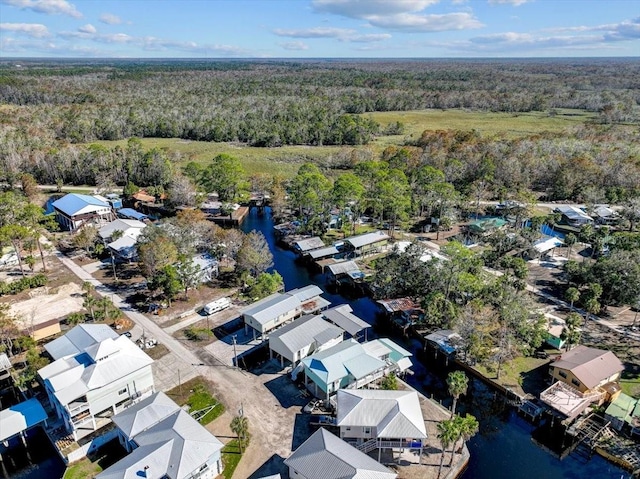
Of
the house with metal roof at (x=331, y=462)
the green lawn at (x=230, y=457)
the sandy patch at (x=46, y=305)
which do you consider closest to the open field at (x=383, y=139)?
the sandy patch at (x=46, y=305)

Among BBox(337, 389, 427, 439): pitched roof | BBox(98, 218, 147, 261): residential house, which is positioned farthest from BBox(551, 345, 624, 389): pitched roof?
BBox(98, 218, 147, 261): residential house

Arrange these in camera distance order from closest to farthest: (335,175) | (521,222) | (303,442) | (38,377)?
(303,442)
(38,377)
(521,222)
(335,175)

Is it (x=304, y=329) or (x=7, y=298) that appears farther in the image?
(x=7, y=298)

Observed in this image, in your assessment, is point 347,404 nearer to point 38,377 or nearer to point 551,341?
point 551,341

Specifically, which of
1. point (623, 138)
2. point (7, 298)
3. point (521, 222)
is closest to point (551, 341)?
point (521, 222)

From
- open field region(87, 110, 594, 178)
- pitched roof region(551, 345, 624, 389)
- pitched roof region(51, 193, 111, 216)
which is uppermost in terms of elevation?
open field region(87, 110, 594, 178)

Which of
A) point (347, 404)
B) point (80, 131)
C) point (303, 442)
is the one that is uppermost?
point (80, 131)

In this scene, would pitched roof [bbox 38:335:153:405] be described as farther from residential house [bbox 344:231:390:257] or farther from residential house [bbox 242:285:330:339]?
residential house [bbox 344:231:390:257]
